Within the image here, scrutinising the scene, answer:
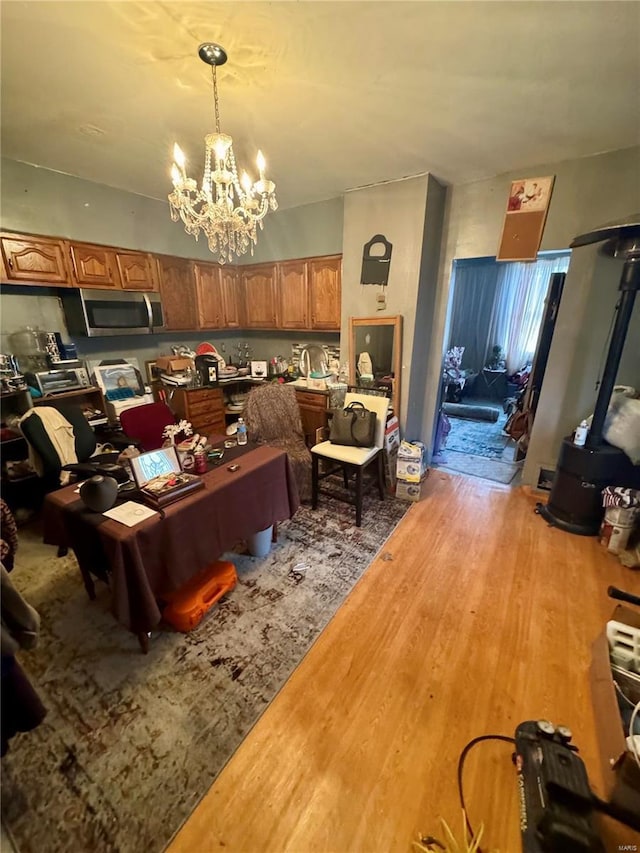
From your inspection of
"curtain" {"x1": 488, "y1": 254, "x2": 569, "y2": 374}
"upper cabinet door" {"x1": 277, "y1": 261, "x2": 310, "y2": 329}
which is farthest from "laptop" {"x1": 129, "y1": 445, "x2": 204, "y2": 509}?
"curtain" {"x1": 488, "y1": 254, "x2": 569, "y2": 374}

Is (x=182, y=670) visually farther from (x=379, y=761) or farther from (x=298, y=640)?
(x=379, y=761)

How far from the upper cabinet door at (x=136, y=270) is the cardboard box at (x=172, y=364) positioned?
2.45ft

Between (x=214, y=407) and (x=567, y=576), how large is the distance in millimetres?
3557

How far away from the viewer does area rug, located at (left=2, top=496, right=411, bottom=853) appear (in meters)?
1.11

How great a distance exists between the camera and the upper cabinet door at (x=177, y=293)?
140 inches

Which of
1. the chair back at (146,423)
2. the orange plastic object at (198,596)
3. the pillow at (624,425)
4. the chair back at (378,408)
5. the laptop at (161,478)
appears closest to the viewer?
the laptop at (161,478)

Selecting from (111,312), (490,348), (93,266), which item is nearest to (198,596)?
(111,312)

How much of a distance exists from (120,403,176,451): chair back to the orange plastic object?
1.36 m

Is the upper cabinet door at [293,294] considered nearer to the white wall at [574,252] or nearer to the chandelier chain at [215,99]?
the white wall at [574,252]

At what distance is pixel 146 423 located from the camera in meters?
2.81

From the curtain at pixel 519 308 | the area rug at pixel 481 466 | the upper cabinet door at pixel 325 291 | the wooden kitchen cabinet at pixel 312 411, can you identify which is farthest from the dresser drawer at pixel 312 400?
the curtain at pixel 519 308

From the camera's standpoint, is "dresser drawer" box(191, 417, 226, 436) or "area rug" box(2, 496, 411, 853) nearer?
"area rug" box(2, 496, 411, 853)

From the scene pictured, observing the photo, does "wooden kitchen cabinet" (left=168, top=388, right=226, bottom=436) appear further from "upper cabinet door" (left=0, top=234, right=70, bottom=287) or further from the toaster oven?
"upper cabinet door" (left=0, top=234, right=70, bottom=287)

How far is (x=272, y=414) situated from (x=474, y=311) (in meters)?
5.49
